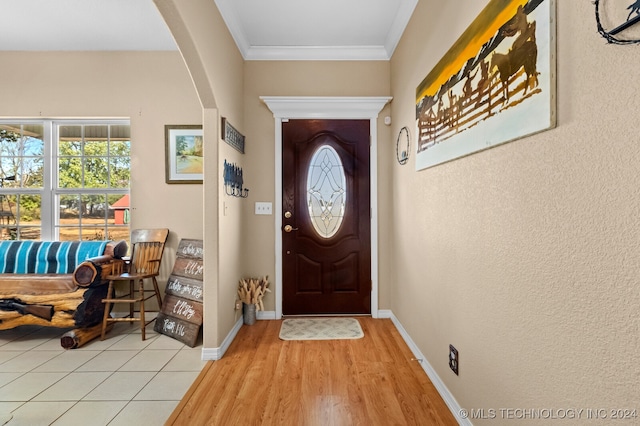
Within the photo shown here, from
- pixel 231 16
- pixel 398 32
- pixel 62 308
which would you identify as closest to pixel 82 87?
pixel 231 16

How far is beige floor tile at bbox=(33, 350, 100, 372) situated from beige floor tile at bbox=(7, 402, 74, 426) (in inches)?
17.8

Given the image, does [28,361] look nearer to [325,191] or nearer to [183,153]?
[183,153]

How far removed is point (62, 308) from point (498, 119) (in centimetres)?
357

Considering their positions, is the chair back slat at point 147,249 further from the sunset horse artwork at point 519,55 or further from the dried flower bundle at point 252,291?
the sunset horse artwork at point 519,55

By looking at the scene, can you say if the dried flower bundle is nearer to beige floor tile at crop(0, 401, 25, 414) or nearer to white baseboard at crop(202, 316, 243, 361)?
white baseboard at crop(202, 316, 243, 361)

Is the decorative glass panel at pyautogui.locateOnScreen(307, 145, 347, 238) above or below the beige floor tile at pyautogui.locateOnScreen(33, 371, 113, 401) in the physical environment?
above

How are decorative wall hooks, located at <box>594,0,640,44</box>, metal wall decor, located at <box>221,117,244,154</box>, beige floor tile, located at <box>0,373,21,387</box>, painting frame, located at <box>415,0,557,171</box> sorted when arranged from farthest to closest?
metal wall decor, located at <box>221,117,244,154</box>, beige floor tile, located at <box>0,373,21,387</box>, painting frame, located at <box>415,0,557,171</box>, decorative wall hooks, located at <box>594,0,640,44</box>

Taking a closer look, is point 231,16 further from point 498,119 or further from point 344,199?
point 498,119

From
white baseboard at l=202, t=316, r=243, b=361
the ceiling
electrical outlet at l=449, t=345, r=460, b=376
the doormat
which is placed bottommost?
the doormat

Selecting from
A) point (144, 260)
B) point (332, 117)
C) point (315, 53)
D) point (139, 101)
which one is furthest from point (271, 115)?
point (144, 260)

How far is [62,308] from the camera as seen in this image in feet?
8.96

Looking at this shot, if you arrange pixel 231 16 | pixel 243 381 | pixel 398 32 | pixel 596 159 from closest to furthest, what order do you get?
1. pixel 596 159
2. pixel 243 381
3. pixel 231 16
4. pixel 398 32

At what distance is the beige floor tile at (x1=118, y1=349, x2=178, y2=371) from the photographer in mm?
2316

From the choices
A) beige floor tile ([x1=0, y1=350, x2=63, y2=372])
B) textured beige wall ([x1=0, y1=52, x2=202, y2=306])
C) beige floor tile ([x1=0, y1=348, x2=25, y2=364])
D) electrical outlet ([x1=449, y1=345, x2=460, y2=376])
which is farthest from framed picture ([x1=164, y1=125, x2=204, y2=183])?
electrical outlet ([x1=449, y1=345, x2=460, y2=376])
